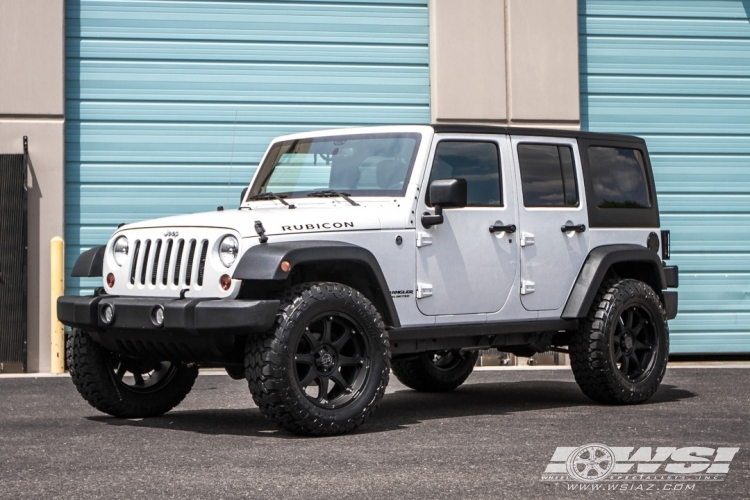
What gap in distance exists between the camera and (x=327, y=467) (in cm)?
524

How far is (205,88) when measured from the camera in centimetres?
1216

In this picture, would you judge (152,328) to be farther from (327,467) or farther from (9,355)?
(9,355)

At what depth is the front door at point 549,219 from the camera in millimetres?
7777

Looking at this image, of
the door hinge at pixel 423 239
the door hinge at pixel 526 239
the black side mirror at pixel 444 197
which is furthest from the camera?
the door hinge at pixel 526 239

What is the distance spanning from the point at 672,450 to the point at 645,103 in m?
7.83

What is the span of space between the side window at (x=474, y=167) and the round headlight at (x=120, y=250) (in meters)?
1.96

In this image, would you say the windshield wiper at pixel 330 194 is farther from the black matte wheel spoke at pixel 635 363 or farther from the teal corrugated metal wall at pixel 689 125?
the teal corrugated metal wall at pixel 689 125

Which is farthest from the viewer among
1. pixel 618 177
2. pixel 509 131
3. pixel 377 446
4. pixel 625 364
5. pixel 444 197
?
pixel 618 177

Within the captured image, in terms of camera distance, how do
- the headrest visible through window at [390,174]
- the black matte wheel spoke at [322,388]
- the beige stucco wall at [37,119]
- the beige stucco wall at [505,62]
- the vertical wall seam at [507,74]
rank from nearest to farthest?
the black matte wheel spoke at [322,388]
the headrest visible through window at [390,174]
the beige stucco wall at [37,119]
the beige stucco wall at [505,62]
the vertical wall seam at [507,74]

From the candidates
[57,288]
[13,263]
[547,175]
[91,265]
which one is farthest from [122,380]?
[13,263]

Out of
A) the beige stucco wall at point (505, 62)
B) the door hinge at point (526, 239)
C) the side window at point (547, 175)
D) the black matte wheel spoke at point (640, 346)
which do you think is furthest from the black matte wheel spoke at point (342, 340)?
the beige stucco wall at point (505, 62)

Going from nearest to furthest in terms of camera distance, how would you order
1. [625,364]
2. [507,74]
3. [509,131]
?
[509,131] < [625,364] < [507,74]

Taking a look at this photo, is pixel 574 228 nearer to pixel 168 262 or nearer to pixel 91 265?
pixel 168 262

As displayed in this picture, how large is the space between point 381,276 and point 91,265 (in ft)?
6.14
